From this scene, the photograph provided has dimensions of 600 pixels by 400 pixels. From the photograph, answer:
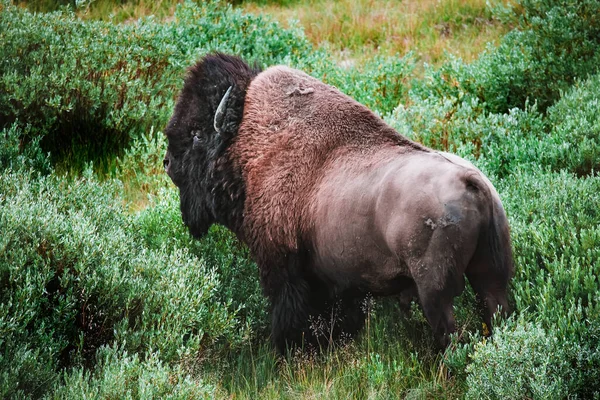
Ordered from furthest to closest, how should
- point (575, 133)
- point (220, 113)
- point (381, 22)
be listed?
point (381, 22), point (575, 133), point (220, 113)

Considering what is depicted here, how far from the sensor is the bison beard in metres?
3.78

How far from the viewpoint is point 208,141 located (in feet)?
17.4

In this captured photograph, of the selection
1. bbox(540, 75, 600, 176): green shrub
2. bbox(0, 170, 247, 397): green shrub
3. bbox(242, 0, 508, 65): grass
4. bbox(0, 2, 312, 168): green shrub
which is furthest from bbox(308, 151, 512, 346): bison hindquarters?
bbox(242, 0, 508, 65): grass

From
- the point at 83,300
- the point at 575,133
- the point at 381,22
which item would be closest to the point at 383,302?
the point at 83,300

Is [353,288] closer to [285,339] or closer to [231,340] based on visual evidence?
[285,339]

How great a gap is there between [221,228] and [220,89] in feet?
4.52

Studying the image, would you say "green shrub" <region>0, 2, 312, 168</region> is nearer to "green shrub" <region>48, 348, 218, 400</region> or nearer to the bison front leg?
the bison front leg

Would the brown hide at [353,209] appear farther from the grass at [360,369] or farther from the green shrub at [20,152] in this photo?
the green shrub at [20,152]

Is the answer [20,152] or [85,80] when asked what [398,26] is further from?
[20,152]

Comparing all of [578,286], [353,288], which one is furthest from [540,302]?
[353,288]

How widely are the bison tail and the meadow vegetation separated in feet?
1.14

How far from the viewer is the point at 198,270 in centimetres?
535

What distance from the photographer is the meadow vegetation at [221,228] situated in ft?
13.5

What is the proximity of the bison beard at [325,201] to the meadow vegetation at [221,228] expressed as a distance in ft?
1.10
